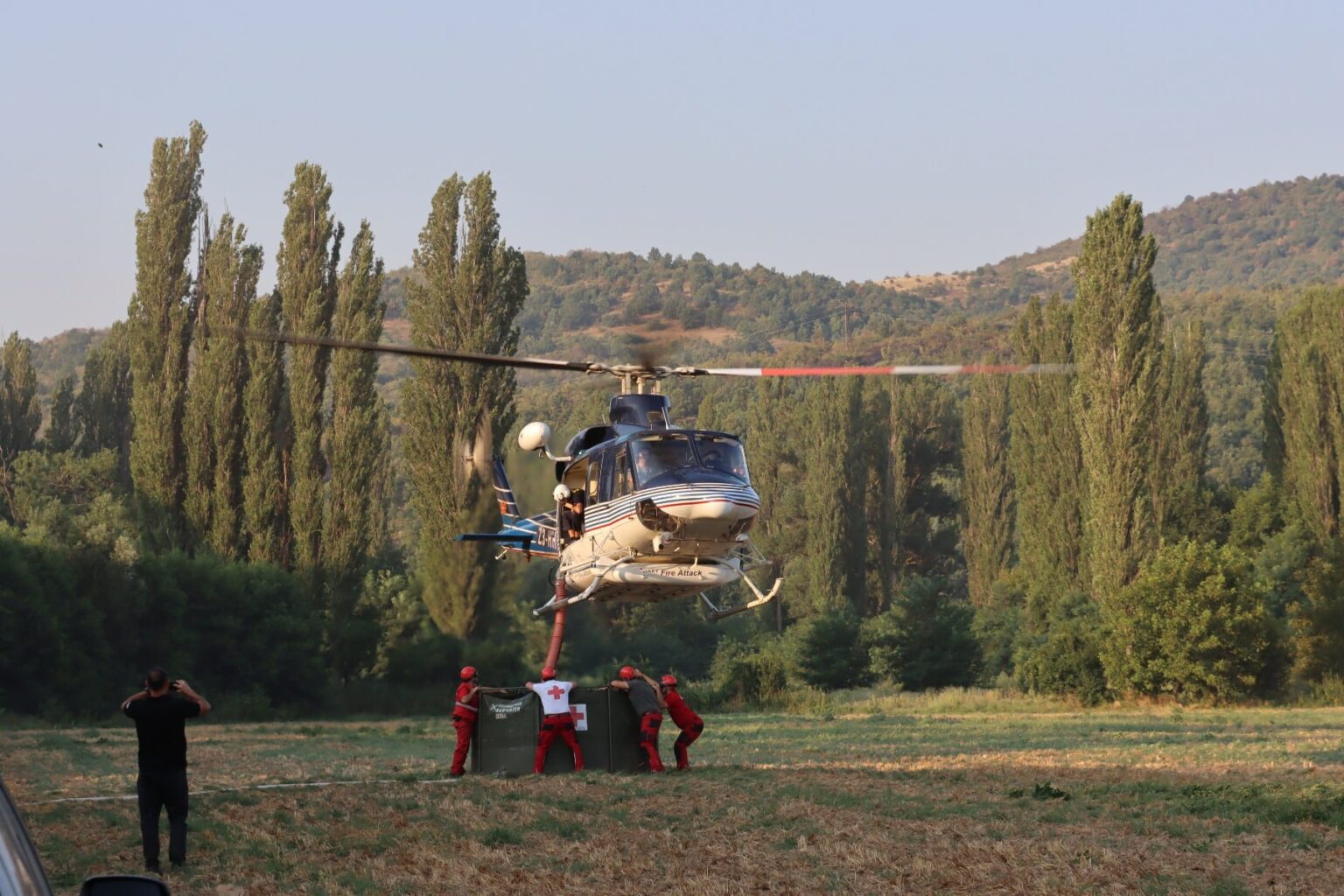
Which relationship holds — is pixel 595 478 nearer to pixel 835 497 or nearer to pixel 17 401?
pixel 835 497

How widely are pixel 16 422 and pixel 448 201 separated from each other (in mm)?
23773

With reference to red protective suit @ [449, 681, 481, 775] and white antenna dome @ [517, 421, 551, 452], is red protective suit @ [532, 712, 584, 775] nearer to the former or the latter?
red protective suit @ [449, 681, 481, 775]

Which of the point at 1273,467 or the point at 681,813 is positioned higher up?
the point at 1273,467

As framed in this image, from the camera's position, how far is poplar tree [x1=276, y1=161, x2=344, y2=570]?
37.5 meters

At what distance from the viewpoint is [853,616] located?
41.0 metres

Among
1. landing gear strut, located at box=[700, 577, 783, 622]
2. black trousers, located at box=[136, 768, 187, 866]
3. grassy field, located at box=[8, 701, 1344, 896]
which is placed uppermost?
landing gear strut, located at box=[700, 577, 783, 622]

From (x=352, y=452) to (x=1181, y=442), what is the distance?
80.7ft

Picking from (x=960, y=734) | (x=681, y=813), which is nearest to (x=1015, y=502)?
(x=960, y=734)

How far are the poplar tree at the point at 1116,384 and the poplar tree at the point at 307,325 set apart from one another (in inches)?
728

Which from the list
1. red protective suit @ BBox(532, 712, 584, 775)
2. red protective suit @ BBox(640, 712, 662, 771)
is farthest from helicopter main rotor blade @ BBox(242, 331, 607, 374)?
red protective suit @ BBox(640, 712, 662, 771)

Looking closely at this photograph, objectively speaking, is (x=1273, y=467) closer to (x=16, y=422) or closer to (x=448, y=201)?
(x=448, y=201)

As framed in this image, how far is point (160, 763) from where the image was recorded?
1023cm

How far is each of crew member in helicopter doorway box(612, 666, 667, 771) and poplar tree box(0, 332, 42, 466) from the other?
43198mm

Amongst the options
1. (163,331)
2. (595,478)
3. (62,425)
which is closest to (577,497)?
(595,478)
